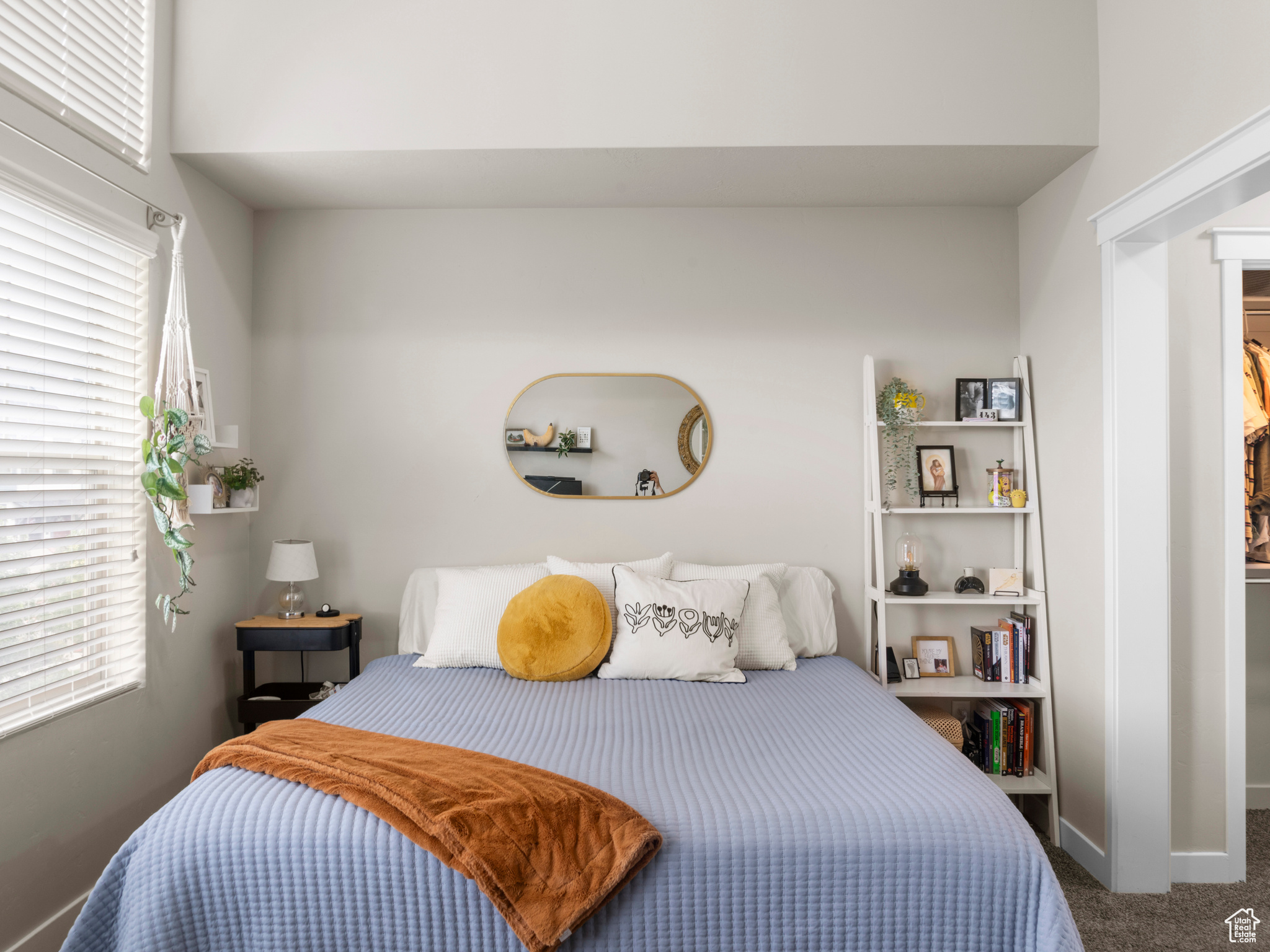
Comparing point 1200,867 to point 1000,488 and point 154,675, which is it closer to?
point 1000,488

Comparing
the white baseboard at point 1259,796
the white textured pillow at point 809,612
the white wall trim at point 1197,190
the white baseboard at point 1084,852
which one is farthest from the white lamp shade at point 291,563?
the white baseboard at point 1259,796

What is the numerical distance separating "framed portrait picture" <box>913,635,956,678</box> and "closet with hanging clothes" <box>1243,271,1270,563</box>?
1.16m

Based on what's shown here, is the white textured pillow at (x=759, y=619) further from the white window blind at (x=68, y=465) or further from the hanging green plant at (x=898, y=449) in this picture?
the white window blind at (x=68, y=465)

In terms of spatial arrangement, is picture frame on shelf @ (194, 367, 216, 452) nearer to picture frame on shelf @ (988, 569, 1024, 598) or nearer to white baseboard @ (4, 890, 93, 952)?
white baseboard @ (4, 890, 93, 952)

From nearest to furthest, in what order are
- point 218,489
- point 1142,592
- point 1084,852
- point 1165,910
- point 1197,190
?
1. point 1197,190
2. point 1165,910
3. point 1142,592
4. point 1084,852
5. point 218,489

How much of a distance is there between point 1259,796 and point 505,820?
318 cm

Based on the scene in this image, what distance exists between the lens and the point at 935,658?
3.05m

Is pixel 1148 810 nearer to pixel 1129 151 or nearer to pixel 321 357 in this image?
pixel 1129 151

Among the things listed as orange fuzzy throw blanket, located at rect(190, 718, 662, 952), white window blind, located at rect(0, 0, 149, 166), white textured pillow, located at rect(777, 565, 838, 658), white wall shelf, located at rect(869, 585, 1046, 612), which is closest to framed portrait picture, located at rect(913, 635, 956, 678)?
white wall shelf, located at rect(869, 585, 1046, 612)

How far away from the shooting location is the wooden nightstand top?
281cm

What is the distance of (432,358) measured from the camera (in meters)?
3.14

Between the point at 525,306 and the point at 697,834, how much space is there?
227cm

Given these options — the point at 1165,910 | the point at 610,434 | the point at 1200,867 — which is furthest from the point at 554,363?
the point at 1200,867

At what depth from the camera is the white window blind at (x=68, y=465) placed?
192cm
